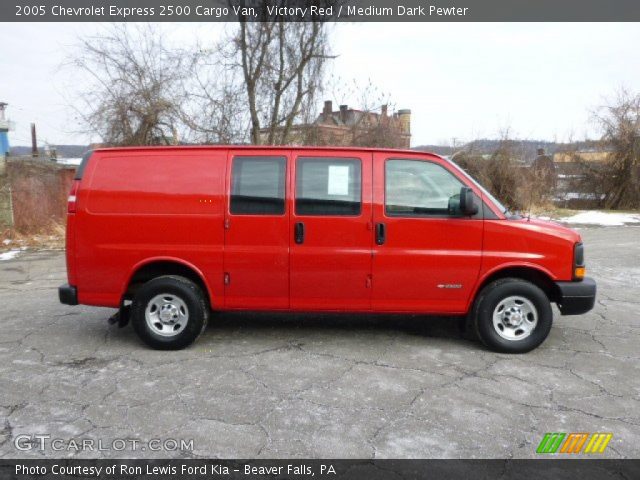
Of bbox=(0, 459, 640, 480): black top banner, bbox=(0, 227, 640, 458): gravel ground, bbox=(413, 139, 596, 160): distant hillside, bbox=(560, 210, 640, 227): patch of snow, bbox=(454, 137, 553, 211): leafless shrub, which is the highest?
bbox=(413, 139, 596, 160): distant hillside

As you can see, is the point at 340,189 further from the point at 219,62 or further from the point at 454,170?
the point at 219,62

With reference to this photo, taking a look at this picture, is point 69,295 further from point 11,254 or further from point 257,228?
point 11,254

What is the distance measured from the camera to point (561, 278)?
459 cm

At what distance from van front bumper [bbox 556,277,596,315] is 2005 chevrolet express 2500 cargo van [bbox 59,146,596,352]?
0.03 feet

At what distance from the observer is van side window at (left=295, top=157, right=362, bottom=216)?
464 centimetres

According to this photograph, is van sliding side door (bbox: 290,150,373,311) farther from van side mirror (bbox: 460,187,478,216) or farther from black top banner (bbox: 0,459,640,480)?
black top banner (bbox: 0,459,640,480)

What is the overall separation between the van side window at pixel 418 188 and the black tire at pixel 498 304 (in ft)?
3.01

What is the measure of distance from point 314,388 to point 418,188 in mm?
2201

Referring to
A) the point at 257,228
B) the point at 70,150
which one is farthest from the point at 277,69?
the point at 257,228

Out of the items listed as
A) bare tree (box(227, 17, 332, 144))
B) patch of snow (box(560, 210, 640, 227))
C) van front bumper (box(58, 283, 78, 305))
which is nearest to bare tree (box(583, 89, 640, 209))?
patch of snow (box(560, 210, 640, 227))

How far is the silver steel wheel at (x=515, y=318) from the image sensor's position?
4613 millimetres

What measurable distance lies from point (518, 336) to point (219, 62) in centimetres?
1116

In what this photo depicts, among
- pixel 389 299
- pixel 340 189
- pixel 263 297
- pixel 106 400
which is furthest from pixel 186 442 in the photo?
pixel 340 189

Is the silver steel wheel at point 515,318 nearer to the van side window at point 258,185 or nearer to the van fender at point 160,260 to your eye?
the van side window at point 258,185
